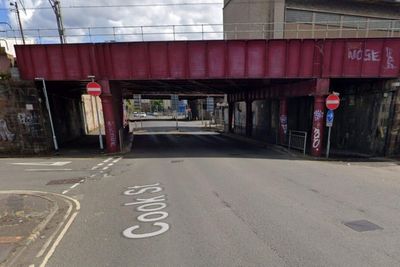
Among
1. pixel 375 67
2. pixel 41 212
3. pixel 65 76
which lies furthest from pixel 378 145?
pixel 65 76

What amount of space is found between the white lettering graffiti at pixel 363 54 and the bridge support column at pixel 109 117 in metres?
14.0

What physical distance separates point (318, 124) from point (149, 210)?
40.1 ft

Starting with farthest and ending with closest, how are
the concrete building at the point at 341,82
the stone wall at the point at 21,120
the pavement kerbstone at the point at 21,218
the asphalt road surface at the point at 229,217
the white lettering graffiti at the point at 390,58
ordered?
the stone wall at the point at 21,120
the concrete building at the point at 341,82
the white lettering graffiti at the point at 390,58
the pavement kerbstone at the point at 21,218
the asphalt road surface at the point at 229,217

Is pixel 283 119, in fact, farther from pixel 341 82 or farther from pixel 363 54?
pixel 363 54

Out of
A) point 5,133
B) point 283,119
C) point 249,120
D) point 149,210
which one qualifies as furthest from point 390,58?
point 5,133

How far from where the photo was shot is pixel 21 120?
1554cm

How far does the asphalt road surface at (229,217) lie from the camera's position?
13.7ft

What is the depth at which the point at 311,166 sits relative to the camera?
11914mm

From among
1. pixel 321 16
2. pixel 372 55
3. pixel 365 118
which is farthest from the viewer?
pixel 321 16

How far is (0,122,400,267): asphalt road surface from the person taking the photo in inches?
164

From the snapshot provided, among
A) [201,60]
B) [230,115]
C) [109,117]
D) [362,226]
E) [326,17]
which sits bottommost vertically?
[362,226]

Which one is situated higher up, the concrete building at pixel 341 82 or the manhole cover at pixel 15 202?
the concrete building at pixel 341 82

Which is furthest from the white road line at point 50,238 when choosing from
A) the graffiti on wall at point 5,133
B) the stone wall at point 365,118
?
the stone wall at point 365,118

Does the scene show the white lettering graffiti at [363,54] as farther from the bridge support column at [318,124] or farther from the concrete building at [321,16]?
the concrete building at [321,16]
